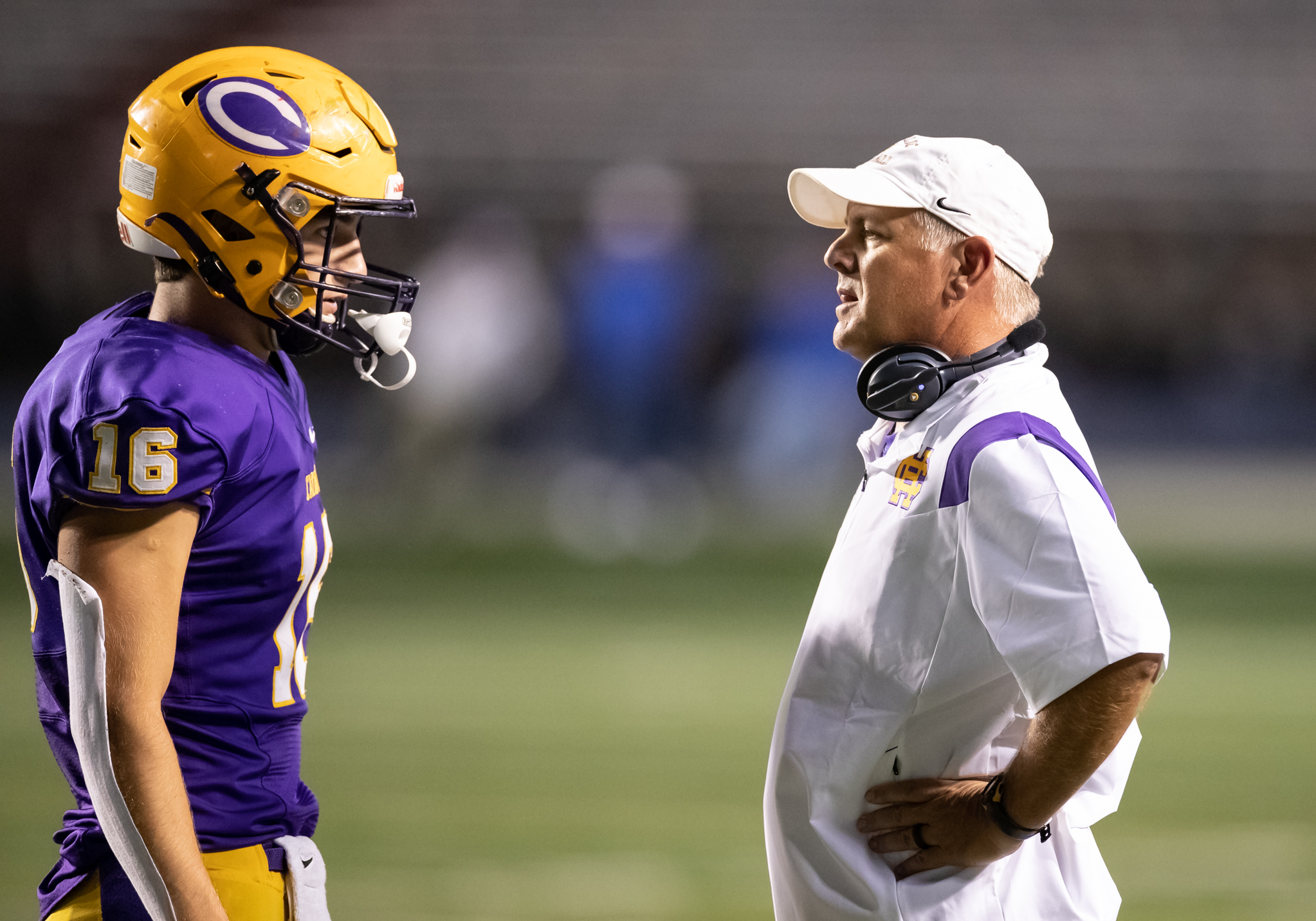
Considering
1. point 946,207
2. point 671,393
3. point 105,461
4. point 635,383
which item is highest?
point 946,207

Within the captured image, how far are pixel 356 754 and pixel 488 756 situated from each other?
1.70ft

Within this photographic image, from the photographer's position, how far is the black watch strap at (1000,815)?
194 centimetres

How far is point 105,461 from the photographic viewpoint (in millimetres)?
1641

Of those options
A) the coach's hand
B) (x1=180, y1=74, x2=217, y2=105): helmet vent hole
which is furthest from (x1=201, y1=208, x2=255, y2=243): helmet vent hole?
the coach's hand

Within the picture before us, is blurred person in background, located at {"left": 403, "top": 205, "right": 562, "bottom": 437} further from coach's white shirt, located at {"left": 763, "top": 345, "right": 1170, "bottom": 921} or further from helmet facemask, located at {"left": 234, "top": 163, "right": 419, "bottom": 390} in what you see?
coach's white shirt, located at {"left": 763, "top": 345, "right": 1170, "bottom": 921}

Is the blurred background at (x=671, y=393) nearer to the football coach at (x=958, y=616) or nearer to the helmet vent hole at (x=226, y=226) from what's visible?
the football coach at (x=958, y=616)

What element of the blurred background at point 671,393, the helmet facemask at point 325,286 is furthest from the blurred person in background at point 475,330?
the helmet facemask at point 325,286

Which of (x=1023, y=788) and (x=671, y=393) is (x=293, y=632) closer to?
(x=1023, y=788)

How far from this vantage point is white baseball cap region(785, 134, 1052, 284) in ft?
7.08

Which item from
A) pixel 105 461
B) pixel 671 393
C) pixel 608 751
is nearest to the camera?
pixel 105 461

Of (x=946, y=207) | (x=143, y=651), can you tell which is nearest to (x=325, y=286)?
(x=143, y=651)

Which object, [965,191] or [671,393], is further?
[671,393]

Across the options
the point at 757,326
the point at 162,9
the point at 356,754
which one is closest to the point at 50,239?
the point at 162,9

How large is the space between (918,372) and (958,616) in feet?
1.29
